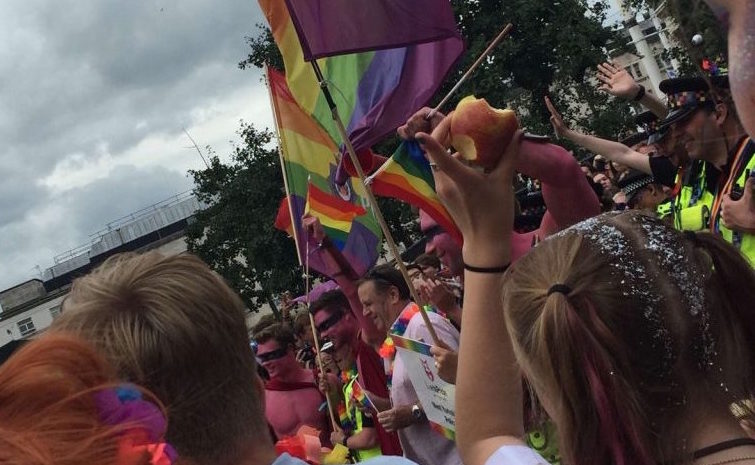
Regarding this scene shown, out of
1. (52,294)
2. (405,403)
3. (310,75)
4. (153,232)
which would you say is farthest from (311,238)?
(52,294)

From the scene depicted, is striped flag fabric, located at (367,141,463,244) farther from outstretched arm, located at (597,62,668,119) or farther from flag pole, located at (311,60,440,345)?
outstretched arm, located at (597,62,668,119)

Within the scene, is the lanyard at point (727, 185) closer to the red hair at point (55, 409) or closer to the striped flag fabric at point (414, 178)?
the striped flag fabric at point (414, 178)

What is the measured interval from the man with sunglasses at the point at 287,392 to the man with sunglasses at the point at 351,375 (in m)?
0.16

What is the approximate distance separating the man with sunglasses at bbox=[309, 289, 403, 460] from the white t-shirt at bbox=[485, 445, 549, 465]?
10.0 feet

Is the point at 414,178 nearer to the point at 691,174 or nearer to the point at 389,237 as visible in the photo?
the point at 389,237

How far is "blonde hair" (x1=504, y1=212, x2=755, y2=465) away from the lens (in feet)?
4.36

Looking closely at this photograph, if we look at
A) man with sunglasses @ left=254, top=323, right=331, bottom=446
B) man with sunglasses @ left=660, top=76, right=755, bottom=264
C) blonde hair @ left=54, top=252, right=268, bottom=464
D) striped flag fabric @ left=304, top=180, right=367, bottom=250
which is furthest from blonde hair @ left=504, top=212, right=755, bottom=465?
striped flag fabric @ left=304, top=180, right=367, bottom=250

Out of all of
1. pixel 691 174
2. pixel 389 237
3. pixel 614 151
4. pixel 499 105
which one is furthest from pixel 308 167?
pixel 499 105

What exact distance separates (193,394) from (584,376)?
0.73 metres

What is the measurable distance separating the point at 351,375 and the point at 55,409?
173 inches

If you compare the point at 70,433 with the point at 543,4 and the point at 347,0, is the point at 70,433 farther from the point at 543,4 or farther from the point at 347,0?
the point at 543,4

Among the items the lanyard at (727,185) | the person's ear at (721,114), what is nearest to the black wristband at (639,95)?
the person's ear at (721,114)

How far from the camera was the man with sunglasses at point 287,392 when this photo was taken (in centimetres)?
539

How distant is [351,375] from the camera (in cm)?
530
